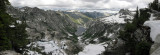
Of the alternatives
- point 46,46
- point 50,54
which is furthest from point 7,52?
point 46,46

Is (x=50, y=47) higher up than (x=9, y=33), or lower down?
lower down

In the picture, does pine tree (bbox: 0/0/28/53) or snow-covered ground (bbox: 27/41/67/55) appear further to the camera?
snow-covered ground (bbox: 27/41/67/55)

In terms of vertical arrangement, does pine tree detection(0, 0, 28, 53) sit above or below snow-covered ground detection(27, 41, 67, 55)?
above

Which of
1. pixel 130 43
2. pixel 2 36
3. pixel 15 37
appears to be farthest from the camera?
pixel 130 43

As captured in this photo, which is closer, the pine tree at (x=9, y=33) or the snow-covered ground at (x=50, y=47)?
the pine tree at (x=9, y=33)

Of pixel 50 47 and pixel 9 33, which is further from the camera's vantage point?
pixel 50 47

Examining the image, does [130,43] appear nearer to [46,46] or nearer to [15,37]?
[15,37]

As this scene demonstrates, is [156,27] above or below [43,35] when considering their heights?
above

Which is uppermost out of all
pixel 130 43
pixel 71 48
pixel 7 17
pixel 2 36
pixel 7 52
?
pixel 7 17

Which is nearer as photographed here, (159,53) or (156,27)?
(159,53)

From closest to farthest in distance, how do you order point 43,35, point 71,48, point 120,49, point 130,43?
point 130,43, point 120,49, point 71,48, point 43,35

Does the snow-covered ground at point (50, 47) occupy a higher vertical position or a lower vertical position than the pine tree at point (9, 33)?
lower
